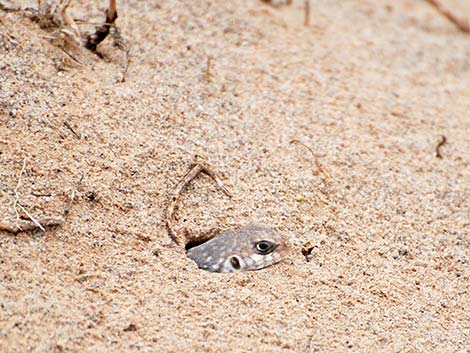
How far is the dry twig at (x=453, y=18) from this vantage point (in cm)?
455

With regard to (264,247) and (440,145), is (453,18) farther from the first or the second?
(264,247)

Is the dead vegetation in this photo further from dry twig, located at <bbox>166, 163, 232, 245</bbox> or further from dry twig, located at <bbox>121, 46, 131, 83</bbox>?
dry twig, located at <bbox>166, 163, 232, 245</bbox>

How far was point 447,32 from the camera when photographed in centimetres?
453

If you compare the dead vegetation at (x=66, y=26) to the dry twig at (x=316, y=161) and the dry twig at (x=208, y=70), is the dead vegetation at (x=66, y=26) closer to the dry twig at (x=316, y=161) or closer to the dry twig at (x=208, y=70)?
the dry twig at (x=208, y=70)

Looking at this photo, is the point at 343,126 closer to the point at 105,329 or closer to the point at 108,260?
the point at 108,260

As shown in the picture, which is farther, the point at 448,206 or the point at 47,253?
the point at 448,206

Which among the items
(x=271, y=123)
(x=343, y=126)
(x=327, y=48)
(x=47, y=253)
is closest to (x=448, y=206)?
(x=343, y=126)

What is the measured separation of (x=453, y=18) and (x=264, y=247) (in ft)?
8.75

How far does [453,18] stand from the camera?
4.62 m

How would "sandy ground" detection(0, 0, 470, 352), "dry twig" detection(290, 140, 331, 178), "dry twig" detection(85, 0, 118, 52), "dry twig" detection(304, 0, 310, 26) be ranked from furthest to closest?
"dry twig" detection(304, 0, 310, 26) < "dry twig" detection(85, 0, 118, 52) < "dry twig" detection(290, 140, 331, 178) < "sandy ground" detection(0, 0, 470, 352)

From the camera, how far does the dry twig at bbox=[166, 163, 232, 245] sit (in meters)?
2.62

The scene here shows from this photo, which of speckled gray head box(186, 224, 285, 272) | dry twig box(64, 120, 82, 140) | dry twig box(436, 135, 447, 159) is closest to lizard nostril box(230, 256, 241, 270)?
speckled gray head box(186, 224, 285, 272)

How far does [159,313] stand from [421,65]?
7.71ft

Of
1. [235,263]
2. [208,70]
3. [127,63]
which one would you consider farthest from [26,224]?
[208,70]
